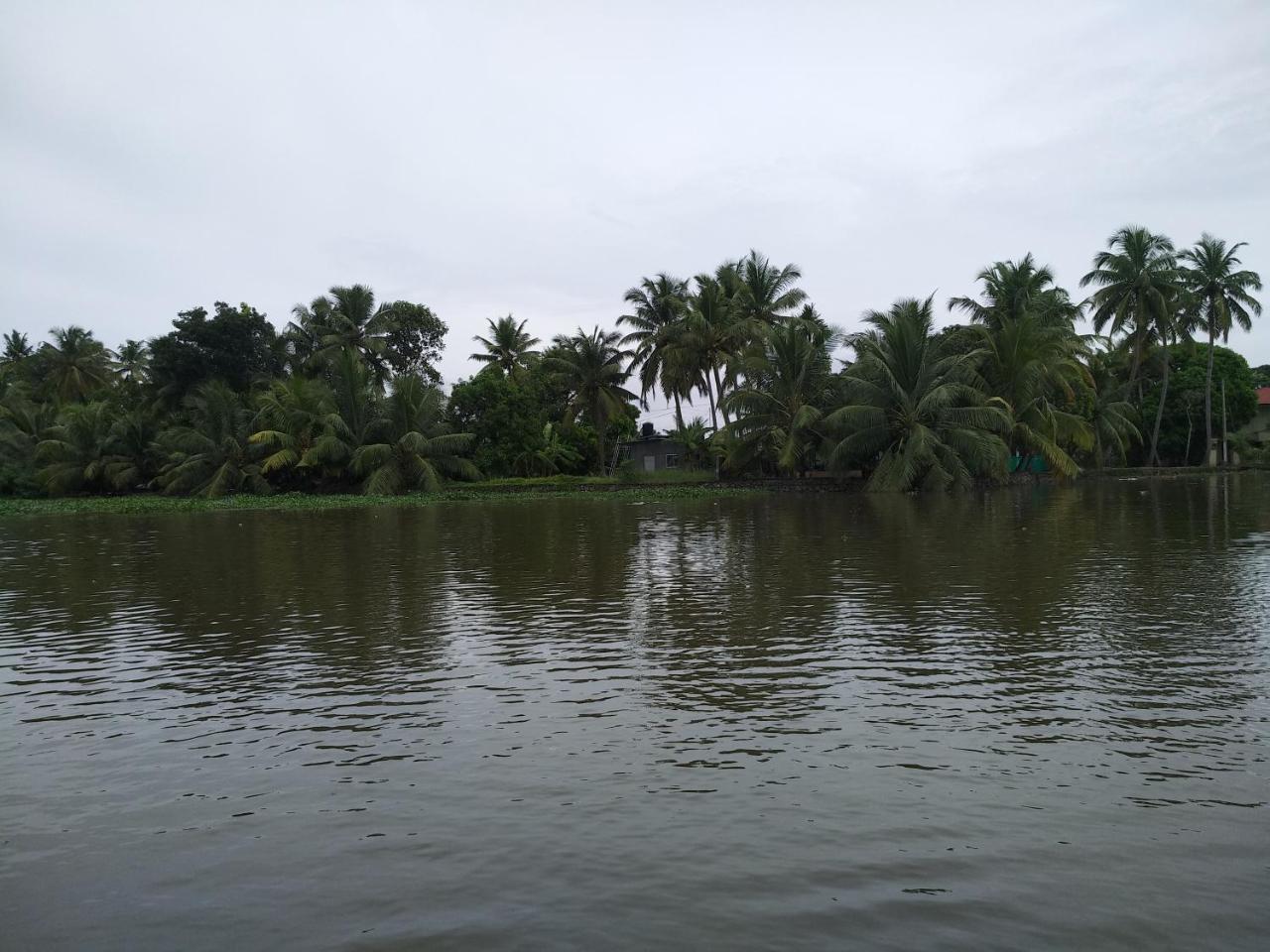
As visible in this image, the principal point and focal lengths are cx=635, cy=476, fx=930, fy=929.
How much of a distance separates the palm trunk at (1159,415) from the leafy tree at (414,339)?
130 feet

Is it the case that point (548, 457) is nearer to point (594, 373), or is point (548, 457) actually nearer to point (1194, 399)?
point (594, 373)

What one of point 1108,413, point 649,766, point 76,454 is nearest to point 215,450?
point 76,454

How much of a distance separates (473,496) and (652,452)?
60.2 ft

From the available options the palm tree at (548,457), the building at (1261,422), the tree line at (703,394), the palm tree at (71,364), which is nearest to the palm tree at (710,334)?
the tree line at (703,394)

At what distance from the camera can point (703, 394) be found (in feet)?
155

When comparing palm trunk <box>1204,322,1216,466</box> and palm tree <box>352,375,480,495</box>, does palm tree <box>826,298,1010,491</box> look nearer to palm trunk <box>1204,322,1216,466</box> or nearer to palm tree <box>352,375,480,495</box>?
palm tree <box>352,375,480,495</box>

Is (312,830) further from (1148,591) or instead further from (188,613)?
(1148,591)

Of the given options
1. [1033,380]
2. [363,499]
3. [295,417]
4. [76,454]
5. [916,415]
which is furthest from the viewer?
[76,454]

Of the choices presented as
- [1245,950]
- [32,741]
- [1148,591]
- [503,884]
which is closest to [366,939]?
[503,884]

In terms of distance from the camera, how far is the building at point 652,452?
177 ft

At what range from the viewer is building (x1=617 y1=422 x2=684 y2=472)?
5409 centimetres

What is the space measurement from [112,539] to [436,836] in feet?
68.5

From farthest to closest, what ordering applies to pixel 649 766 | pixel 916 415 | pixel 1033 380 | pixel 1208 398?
pixel 1208 398 → pixel 1033 380 → pixel 916 415 → pixel 649 766

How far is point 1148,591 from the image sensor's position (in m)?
10.5
